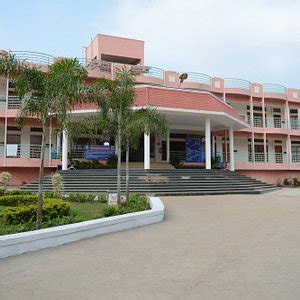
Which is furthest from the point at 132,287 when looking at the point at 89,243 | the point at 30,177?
the point at 30,177

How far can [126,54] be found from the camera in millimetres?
32062

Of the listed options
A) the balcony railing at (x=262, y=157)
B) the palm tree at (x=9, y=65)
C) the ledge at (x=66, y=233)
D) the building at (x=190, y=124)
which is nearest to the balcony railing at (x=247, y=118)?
the building at (x=190, y=124)

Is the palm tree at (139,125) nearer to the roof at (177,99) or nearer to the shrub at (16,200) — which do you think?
the shrub at (16,200)

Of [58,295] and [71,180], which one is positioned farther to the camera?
[71,180]

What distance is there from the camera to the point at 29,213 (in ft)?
28.0

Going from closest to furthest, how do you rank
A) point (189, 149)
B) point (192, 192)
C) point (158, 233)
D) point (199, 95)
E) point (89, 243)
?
1. point (89, 243)
2. point (158, 233)
3. point (192, 192)
4. point (199, 95)
5. point (189, 149)

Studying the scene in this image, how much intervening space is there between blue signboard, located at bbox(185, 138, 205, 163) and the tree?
19.2 m

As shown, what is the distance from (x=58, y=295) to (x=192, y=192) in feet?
46.9

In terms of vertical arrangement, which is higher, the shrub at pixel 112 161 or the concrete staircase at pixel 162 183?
the shrub at pixel 112 161

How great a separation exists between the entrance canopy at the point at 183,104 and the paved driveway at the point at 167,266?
40.3 ft

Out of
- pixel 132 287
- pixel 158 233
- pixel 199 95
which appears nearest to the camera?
pixel 132 287

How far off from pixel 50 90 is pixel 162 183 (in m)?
11.3

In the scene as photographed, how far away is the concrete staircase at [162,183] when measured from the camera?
18.2m

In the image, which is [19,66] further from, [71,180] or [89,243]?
[71,180]
